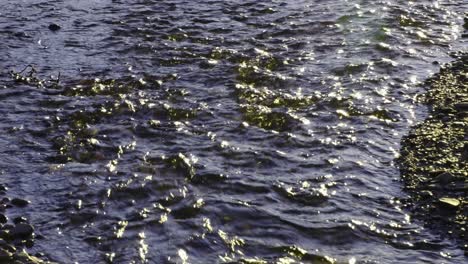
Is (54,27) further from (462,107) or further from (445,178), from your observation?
(445,178)

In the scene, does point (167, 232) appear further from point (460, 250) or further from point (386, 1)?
point (386, 1)

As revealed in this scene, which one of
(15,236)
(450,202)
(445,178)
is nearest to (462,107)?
(445,178)

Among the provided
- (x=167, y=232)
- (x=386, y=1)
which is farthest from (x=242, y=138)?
(x=386, y=1)

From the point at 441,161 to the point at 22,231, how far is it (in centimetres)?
471

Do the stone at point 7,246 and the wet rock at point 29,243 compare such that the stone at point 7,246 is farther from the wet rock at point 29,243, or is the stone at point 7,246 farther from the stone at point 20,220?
the stone at point 20,220

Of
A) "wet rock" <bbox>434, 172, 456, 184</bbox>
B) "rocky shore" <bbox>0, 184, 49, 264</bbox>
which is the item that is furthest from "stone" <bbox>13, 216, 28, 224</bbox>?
"wet rock" <bbox>434, 172, 456, 184</bbox>

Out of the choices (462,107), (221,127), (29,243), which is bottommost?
(29,243)

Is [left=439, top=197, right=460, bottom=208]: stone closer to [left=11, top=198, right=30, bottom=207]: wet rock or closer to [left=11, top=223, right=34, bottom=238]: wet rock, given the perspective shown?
[left=11, top=223, right=34, bottom=238]: wet rock

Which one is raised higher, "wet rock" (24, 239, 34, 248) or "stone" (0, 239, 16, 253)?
"stone" (0, 239, 16, 253)

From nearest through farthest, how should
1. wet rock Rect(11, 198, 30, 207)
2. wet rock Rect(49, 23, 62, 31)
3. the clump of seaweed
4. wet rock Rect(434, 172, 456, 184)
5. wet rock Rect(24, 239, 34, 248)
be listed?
1. wet rock Rect(24, 239, 34, 248)
2. wet rock Rect(11, 198, 30, 207)
3. wet rock Rect(434, 172, 456, 184)
4. the clump of seaweed
5. wet rock Rect(49, 23, 62, 31)

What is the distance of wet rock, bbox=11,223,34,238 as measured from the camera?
631 cm

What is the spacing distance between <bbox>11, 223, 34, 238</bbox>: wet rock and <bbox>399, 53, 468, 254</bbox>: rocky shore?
154 inches

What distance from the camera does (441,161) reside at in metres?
7.59

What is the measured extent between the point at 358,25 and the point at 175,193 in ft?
22.3
